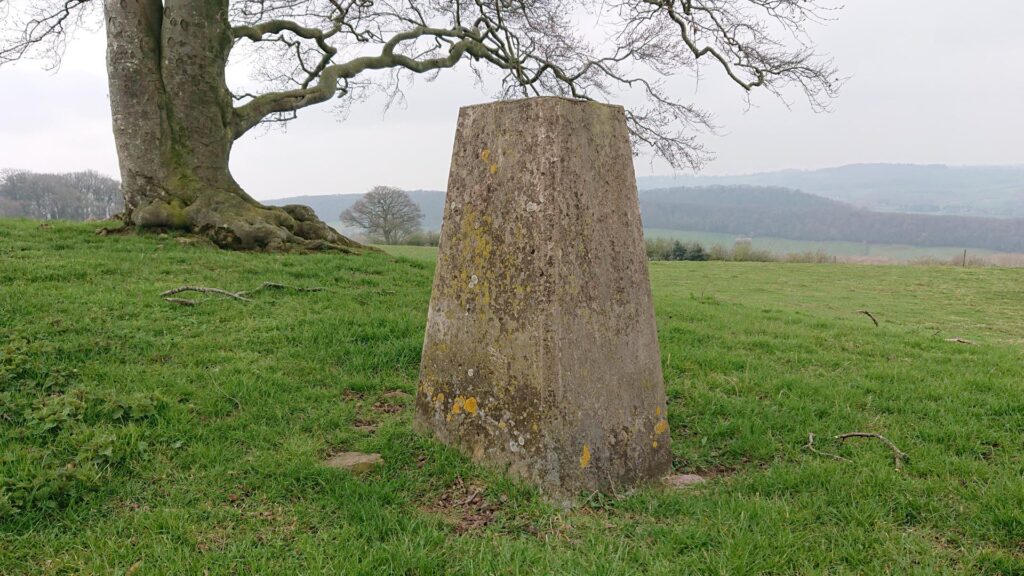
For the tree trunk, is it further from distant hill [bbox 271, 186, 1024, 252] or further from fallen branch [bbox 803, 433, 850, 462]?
distant hill [bbox 271, 186, 1024, 252]

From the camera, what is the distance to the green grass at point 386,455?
2957 mm

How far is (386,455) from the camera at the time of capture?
157 inches

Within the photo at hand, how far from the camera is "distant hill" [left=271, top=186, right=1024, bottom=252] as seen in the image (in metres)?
88.9

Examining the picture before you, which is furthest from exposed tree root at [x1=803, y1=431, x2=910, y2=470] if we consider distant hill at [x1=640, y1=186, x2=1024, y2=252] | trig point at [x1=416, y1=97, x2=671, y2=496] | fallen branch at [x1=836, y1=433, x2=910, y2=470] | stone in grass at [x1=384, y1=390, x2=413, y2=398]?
distant hill at [x1=640, y1=186, x2=1024, y2=252]

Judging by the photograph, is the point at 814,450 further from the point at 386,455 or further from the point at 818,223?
the point at 818,223

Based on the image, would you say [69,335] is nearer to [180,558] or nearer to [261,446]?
[261,446]

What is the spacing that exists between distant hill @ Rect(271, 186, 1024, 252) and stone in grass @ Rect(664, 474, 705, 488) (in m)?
72.7

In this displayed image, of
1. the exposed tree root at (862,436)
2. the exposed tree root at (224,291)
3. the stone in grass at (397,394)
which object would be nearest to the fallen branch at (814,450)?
the exposed tree root at (862,436)

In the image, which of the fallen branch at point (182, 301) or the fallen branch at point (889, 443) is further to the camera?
the fallen branch at point (182, 301)

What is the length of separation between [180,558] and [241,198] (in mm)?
9674

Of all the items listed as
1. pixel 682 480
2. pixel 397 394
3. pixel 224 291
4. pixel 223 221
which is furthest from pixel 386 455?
pixel 223 221

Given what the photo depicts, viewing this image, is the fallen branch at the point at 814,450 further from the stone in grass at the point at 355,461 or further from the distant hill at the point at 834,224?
the distant hill at the point at 834,224

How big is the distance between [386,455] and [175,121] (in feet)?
31.0

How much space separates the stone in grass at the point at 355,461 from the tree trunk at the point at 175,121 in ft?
24.4
